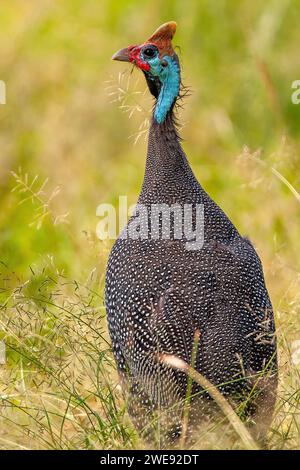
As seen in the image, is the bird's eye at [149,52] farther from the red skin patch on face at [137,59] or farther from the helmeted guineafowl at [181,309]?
the helmeted guineafowl at [181,309]

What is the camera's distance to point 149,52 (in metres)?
4.61

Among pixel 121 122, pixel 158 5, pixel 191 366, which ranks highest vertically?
pixel 158 5

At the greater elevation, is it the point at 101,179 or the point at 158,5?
the point at 158,5

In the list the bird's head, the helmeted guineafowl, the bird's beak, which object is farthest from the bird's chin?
the helmeted guineafowl

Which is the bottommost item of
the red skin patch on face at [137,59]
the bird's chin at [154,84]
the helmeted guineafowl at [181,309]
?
the helmeted guineafowl at [181,309]

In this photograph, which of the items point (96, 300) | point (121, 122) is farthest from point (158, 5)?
point (96, 300)

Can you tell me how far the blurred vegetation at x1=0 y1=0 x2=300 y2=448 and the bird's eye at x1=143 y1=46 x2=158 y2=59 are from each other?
218 millimetres

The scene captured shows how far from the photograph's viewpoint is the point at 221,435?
3.74 m

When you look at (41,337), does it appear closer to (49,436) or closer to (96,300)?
(49,436)

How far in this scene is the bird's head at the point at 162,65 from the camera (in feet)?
15.0

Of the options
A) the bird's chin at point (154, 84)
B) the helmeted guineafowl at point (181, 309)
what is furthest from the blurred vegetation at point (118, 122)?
the helmeted guineafowl at point (181, 309)

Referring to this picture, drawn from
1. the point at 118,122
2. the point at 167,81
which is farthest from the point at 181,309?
the point at 118,122

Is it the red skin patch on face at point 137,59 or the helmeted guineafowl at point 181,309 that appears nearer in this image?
the helmeted guineafowl at point 181,309

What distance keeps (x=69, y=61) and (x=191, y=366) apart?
5.79m
